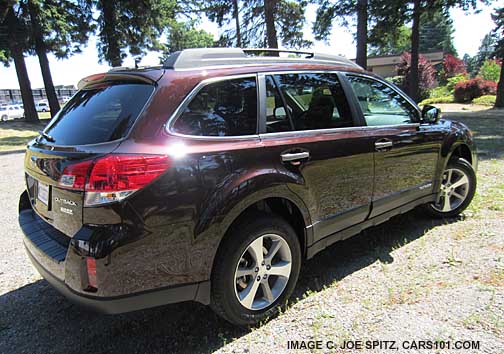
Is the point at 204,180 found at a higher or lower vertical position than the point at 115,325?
higher

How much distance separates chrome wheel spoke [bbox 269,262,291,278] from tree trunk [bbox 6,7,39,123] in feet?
68.1

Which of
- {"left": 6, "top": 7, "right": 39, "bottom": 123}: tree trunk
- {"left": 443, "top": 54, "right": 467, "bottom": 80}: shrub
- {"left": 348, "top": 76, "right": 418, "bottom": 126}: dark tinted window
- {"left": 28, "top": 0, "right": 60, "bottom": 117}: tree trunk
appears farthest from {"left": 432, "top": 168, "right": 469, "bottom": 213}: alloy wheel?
{"left": 443, "top": 54, "right": 467, "bottom": 80}: shrub

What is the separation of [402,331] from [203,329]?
1365 millimetres

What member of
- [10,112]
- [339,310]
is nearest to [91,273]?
[339,310]

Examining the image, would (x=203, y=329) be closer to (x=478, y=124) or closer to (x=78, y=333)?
(x=78, y=333)

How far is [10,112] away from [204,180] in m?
38.3

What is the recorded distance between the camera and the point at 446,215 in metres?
4.33

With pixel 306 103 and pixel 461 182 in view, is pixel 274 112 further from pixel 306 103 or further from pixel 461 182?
pixel 461 182

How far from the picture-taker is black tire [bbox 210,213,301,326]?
2314mm

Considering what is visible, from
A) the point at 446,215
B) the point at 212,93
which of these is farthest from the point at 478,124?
the point at 212,93

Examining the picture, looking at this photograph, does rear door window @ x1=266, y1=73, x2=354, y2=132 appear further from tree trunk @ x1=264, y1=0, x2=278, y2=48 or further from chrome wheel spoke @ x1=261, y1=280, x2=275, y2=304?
tree trunk @ x1=264, y1=0, x2=278, y2=48

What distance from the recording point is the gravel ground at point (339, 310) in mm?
2443

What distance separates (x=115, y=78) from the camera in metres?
2.52

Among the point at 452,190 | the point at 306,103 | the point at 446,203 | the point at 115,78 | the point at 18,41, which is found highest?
the point at 18,41
